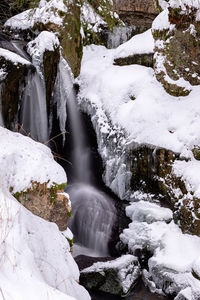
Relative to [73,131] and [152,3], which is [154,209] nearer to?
[73,131]

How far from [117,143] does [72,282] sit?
5729 millimetres

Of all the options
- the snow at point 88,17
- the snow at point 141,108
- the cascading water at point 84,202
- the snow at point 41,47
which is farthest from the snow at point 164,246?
the snow at point 41,47

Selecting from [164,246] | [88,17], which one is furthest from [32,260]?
[164,246]

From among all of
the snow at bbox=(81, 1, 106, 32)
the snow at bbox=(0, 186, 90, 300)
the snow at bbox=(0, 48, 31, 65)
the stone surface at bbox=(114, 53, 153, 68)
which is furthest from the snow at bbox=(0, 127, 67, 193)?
the stone surface at bbox=(114, 53, 153, 68)

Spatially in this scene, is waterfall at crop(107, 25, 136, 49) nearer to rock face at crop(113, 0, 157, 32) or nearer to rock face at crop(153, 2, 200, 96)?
rock face at crop(113, 0, 157, 32)

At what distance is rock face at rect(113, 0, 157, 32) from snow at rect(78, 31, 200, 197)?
2.82 metres

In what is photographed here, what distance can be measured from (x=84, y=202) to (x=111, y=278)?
2423 millimetres

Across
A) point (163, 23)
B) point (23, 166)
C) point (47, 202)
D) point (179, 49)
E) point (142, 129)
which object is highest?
point (163, 23)

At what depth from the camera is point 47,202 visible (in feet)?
10.2

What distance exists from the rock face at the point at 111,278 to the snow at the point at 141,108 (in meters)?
2.01

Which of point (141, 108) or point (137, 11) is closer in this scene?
point (141, 108)

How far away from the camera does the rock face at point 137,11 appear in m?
12.0

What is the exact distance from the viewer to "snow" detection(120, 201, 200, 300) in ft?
15.1

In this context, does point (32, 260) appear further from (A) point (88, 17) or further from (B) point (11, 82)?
(B) point (11, 82)
